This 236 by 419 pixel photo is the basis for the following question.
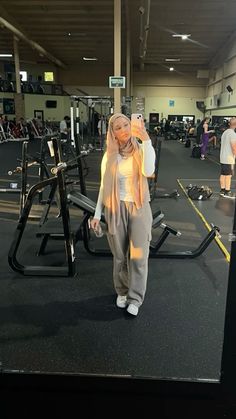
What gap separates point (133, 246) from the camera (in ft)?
7.93

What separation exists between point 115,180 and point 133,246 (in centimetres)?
48

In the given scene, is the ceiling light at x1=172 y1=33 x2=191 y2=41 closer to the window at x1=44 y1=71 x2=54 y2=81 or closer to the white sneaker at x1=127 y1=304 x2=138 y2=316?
the window at x1=44 y1=71 x2=54 y2=81

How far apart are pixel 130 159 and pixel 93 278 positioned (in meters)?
1.39

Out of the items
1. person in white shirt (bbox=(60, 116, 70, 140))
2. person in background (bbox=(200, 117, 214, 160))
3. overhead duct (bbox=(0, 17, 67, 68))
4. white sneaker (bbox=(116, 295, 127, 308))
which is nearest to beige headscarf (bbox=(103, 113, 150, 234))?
white sneaker (bbox=(116, 295, 127, 308))

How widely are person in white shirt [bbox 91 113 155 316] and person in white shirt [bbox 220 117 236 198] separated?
4.11m

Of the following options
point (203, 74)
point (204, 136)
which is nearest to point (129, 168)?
point (204, 136)

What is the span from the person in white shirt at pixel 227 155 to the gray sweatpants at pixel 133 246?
162 inches

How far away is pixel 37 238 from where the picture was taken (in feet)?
14.0

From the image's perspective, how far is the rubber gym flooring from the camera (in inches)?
82.4

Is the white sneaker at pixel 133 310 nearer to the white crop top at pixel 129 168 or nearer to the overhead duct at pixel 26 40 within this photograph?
the white crop top at pixel 129 168

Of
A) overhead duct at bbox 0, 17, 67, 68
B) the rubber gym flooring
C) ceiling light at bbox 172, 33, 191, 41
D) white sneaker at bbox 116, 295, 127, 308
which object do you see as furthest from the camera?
ceiling light at bbox 172, 33, 191, 41

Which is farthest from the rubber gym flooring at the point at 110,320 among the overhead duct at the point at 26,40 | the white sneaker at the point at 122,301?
the overhead duct at the point at 26,40

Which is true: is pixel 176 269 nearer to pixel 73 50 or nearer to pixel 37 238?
pixel 37 238

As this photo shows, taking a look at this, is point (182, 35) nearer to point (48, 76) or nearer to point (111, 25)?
point (111, 25)
